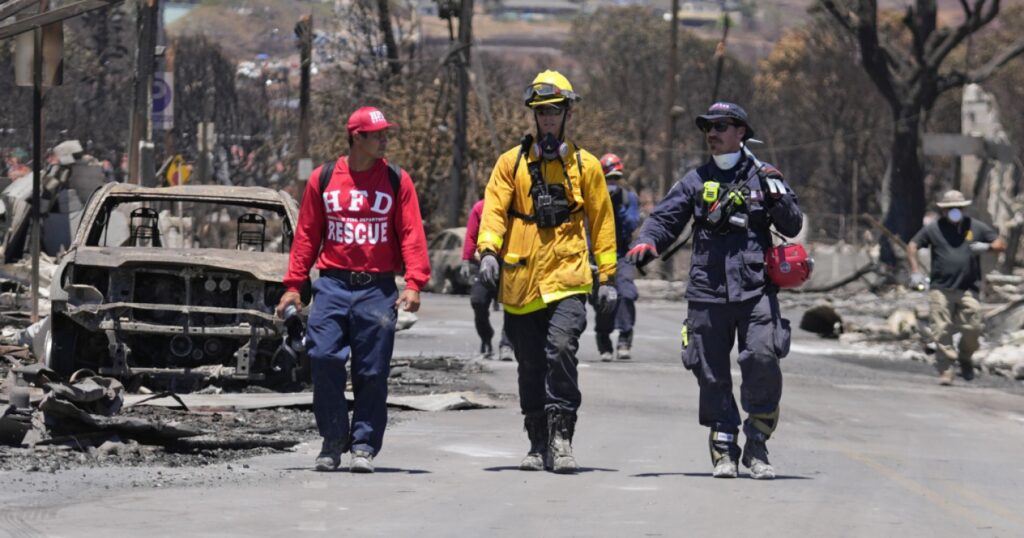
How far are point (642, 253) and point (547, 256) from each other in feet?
1.60

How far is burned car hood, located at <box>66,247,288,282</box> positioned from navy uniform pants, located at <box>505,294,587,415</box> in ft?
12.4

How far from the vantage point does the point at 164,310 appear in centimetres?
1400

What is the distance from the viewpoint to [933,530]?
8.73 metres

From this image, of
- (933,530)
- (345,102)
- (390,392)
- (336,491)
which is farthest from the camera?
(345,102)

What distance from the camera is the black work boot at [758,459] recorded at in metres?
10.5

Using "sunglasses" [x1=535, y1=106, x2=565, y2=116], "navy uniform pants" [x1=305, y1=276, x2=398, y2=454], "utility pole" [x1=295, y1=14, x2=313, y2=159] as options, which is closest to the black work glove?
"navy uniform pants" [x1=305, y1=276, x2=398, y2=454]

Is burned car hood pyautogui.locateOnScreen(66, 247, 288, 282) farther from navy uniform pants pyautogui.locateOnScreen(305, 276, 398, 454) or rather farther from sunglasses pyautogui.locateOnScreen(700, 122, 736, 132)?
sunglasses pyautogui.locateOnScreen(700, 122, 736, 132)

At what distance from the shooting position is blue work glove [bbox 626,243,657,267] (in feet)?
34.0

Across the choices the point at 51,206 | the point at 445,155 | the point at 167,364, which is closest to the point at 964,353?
the point at 167,364

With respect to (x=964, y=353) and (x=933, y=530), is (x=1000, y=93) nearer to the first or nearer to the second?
(x=964, y=353)

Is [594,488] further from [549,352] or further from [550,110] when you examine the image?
[550,110]

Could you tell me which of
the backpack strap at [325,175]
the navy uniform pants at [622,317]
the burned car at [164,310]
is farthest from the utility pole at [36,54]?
the backpack strap at [325,175]

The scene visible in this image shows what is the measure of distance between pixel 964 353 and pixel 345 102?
132 ft

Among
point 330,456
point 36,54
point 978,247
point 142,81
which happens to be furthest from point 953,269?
point 142,81
